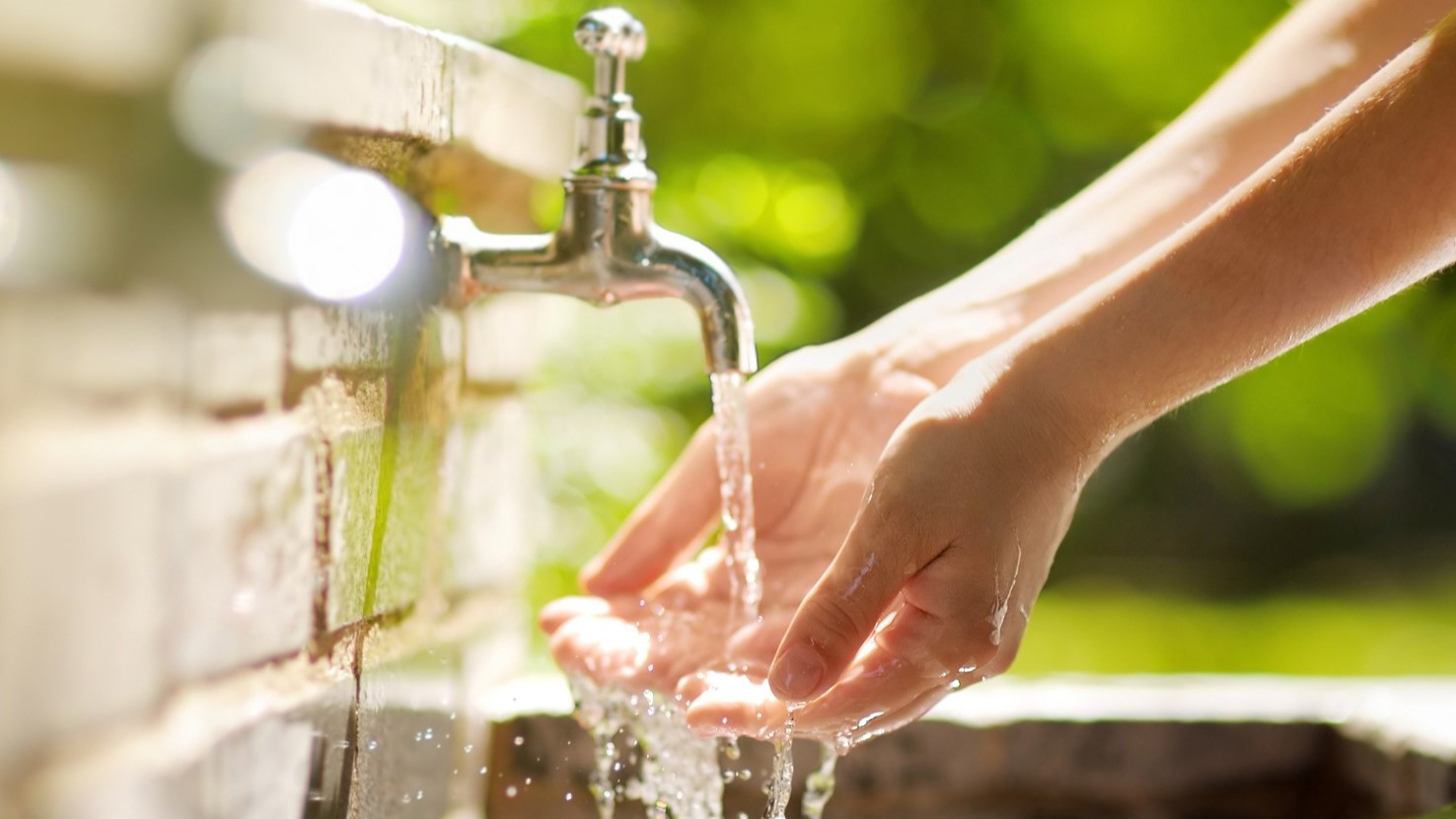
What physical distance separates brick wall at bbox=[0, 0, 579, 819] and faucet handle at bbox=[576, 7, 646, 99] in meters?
0.11

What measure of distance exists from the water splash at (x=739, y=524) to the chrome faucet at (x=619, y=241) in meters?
0.08

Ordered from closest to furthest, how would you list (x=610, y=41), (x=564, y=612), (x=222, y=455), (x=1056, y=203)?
1. (x=222, y=455)
2. (x=610, y=41)
3. (x=564, y=612)
4. (x=1056, y=203)

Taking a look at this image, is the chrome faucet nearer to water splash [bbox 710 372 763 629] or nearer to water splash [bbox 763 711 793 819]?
water splash [bbox 710 372 763 629]

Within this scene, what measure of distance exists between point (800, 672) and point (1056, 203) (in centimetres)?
329

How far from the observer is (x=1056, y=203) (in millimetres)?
3762

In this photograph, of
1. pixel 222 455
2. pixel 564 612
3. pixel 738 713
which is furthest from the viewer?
pixel 564 612

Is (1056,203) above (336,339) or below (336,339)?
above

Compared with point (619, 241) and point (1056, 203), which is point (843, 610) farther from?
point (1056, 203)

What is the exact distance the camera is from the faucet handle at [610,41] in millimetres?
847

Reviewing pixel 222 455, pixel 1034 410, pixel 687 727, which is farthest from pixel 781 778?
pixel 222 455

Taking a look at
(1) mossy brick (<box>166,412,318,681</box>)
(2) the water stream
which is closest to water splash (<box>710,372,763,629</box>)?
(2) the water stream

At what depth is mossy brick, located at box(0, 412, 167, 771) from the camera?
46cm

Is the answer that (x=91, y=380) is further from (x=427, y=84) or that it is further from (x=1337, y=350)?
(x=1337, y=350)

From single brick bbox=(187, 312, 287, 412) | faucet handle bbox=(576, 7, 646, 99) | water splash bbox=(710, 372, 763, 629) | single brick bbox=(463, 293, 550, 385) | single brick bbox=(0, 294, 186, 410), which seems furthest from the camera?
single brick bbox=(463, 293, 550, 385)
